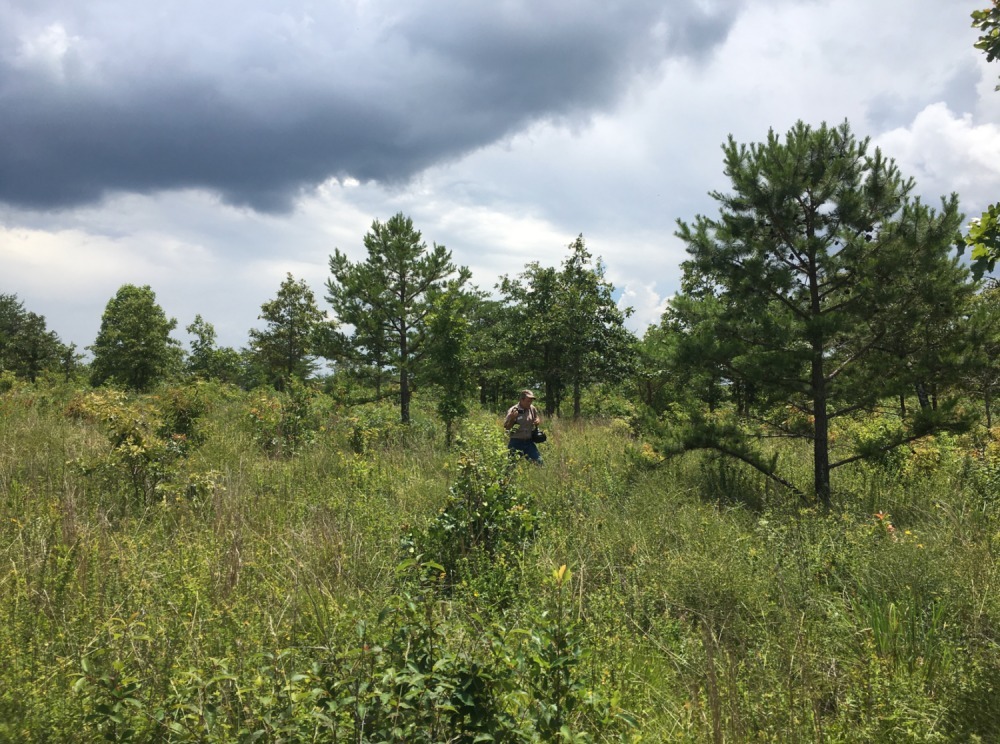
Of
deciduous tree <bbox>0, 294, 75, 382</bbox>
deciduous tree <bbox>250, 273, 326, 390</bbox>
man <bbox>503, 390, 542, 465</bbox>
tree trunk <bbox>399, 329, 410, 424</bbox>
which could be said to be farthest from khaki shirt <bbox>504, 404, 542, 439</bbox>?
deciduous tree <bbox>0, 294, 75, 382</bbox>

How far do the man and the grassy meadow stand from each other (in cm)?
131

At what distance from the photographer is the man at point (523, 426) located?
8539 mm

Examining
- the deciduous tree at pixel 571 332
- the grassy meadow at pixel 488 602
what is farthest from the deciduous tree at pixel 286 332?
the grassy meadow at pixel 488 602

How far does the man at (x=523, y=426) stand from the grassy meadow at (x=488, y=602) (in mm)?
1314

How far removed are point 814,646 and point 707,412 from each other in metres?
4.19

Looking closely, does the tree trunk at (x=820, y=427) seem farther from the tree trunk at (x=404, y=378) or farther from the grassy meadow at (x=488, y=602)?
the tree trunk at (x=404, y=378)

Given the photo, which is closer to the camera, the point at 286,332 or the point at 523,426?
the point at 523,426

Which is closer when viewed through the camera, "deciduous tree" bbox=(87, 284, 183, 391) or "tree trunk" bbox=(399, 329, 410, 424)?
"tree trunk" bbox=(399, 329, 410, 424)

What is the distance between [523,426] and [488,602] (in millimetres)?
4937

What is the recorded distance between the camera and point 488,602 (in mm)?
3703

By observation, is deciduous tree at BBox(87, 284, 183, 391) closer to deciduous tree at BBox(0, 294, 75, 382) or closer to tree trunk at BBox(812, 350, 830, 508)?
deciduous tree at BBox(0, 294, 75, 382)

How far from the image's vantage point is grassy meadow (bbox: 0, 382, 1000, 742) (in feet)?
6.93

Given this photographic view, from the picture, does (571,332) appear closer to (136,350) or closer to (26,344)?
(136,350)

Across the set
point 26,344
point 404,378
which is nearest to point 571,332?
point 404,378
